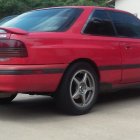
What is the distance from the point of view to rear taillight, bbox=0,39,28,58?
6016 mm

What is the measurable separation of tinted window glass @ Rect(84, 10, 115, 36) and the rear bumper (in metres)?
1.03

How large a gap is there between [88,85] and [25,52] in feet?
4.21

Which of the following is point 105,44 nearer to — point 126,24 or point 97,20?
point 97,20

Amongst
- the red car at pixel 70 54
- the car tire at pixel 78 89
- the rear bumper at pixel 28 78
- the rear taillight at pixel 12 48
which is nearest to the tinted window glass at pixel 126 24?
the red car at pixel 70 54

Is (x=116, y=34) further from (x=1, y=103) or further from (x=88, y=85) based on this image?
(x=1, y=103)

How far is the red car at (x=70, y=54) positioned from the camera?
603cm

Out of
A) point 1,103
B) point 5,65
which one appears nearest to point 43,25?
point 5,65

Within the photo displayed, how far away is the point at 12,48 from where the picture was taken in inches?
238

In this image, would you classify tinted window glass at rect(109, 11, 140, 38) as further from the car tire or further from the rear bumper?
the rear bumper

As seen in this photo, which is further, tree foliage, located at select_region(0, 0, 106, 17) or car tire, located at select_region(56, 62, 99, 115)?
tree foliage, located at select_region(0, 0, 106, 17)

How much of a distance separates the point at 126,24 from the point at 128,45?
447 mm

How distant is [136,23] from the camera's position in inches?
314

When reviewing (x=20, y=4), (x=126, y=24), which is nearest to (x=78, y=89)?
(x=126, y=24)

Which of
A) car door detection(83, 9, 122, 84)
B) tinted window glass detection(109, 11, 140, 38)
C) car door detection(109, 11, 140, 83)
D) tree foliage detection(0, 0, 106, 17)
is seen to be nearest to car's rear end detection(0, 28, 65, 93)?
car door detection(83, 9, 122, 84)
